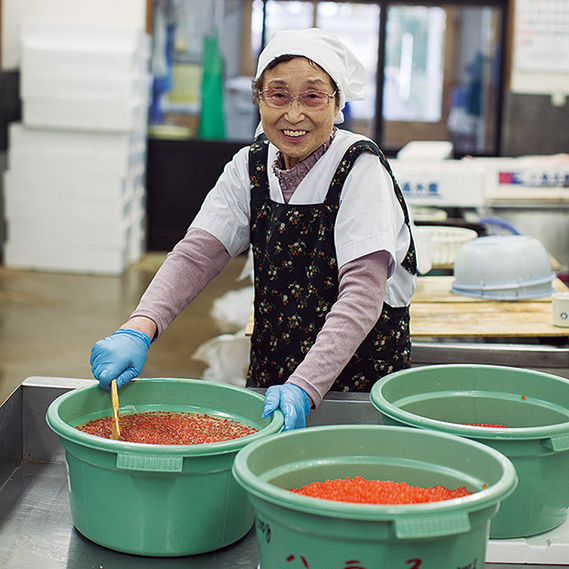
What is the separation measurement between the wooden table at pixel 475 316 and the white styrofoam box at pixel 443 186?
1.45 meters

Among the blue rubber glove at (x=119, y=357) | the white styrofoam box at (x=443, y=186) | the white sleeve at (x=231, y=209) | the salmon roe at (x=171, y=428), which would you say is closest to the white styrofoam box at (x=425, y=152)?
the white styrofoam box at (x=443, y=186)

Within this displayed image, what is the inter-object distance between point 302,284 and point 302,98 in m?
0.37

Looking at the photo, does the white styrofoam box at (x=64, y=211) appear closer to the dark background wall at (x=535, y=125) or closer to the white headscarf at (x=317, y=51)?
the dark background wall at (x=535, y=125)

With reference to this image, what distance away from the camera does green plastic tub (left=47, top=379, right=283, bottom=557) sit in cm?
99

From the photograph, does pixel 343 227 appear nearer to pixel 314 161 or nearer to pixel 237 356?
pixel 314 161

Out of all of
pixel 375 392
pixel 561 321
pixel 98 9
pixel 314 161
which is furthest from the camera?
pixel 98 9

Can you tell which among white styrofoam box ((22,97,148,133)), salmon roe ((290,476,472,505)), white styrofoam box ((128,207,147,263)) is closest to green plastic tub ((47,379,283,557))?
salmon roe ((290,476,472,505))

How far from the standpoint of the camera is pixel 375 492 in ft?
3.08

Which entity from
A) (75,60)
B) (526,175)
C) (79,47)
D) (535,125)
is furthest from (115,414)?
(535,125)

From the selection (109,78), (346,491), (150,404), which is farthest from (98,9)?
(346,491)

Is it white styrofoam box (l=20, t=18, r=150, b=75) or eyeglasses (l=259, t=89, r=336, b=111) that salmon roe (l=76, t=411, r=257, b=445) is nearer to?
eyeglasses (l=259, t=89, r=336, b=111)

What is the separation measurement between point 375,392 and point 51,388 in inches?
23.1

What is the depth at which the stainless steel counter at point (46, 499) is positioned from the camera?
107 centimetres

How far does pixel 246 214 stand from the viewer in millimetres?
1634
